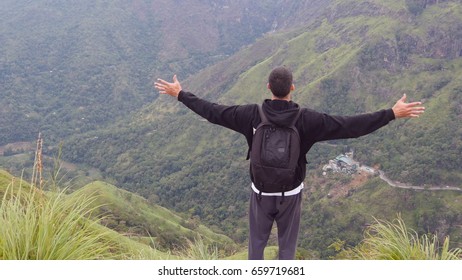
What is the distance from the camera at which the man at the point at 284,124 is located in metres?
4.43

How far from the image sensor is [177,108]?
13750 cm

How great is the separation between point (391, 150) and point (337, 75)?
3097cm

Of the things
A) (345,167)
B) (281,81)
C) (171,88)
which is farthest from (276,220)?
(345,167)

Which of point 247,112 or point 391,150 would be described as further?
point 391,150

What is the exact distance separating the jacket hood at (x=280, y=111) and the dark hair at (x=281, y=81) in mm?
120

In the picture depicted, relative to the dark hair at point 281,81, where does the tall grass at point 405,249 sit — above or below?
below

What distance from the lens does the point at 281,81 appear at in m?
4.37

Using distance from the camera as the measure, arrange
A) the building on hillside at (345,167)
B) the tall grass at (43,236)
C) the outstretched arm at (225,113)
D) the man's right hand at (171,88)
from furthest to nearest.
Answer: the building on hillside at (345,167)
the man's right hand at (171,88)
the outstretched arm at (225,113)
the tall grass at (43,236)

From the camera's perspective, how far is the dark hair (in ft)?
14.3

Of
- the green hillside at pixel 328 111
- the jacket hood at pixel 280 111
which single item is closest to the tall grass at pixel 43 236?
the jacket hood at pixel 280 111

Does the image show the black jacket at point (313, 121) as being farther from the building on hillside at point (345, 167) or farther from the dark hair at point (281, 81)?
the building on hillside at point (345, 167)

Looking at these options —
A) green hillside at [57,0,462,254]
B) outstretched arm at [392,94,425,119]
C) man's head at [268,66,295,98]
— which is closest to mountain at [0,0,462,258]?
green hillside at [57,0,462,254]
